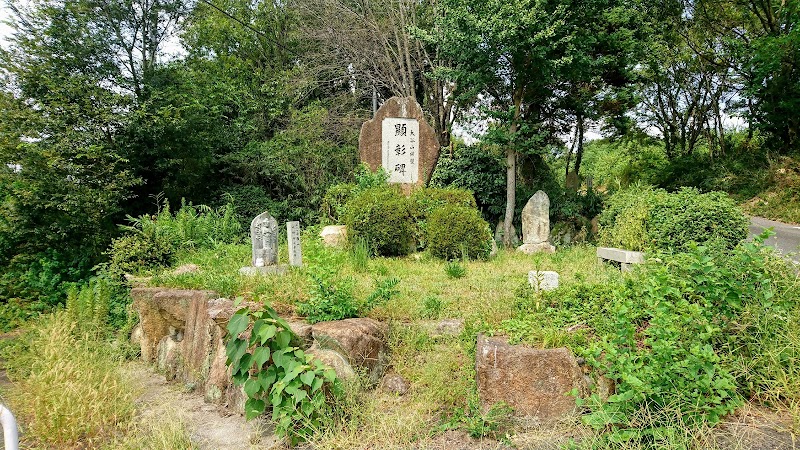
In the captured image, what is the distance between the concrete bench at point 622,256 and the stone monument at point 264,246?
406cm

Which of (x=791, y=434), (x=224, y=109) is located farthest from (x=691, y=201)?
(x=224, y=109)

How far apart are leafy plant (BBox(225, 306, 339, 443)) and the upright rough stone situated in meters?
2.20

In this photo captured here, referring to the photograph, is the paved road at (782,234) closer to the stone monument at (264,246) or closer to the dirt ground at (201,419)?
the stone monument at (264,246)

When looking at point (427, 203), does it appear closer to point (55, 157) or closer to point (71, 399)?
point (71, 399)

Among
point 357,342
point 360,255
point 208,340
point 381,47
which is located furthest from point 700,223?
point 381,47

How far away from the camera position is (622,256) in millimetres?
5535

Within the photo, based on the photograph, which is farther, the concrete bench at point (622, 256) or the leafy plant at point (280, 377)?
the concrete bench at point (622, 256)

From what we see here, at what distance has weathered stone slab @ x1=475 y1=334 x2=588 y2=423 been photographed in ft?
9.16

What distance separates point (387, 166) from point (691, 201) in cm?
553

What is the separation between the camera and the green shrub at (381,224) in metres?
7.11

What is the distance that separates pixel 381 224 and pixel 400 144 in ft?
9.21

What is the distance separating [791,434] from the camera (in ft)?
7.90

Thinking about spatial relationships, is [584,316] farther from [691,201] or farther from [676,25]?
[676,25]

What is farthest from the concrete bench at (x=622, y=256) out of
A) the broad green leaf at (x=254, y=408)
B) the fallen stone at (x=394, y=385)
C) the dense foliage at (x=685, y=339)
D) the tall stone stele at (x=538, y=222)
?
the broad green leaf at (x=254, y=408)
